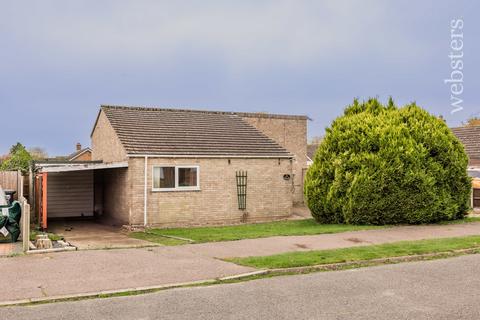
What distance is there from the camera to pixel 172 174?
18672 mm

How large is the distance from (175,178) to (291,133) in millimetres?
11543

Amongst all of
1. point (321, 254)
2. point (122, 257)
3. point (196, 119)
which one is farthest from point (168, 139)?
point (321, 254)

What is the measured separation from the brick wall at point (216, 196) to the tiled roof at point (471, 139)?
44.2 feet

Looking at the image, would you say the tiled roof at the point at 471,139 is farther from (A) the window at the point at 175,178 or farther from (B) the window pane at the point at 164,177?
(B) the window pane at the point at 164,177

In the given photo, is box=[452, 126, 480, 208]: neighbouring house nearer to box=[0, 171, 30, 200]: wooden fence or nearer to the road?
the road

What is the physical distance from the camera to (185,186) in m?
18.9

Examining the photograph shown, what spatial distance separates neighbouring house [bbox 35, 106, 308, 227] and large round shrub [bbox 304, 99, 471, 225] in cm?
296

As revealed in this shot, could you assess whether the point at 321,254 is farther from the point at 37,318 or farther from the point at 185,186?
the point at 185,186

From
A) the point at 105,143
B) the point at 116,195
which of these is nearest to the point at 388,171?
the point at 116,195

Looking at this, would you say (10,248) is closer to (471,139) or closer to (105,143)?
(105,143)

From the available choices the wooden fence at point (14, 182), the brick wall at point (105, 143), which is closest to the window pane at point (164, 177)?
the brick wall at point (105, 143)

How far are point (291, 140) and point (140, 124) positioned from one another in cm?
1070

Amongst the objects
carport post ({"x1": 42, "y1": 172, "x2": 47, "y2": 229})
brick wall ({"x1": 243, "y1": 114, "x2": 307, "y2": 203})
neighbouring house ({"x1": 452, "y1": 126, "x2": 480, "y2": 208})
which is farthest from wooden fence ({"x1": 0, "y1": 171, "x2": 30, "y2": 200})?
neighbouring house ({"x1": 452, "y1": 126, "x2": 480, "y2": 208})

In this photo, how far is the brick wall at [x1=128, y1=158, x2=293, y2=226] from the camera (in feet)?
58.9
